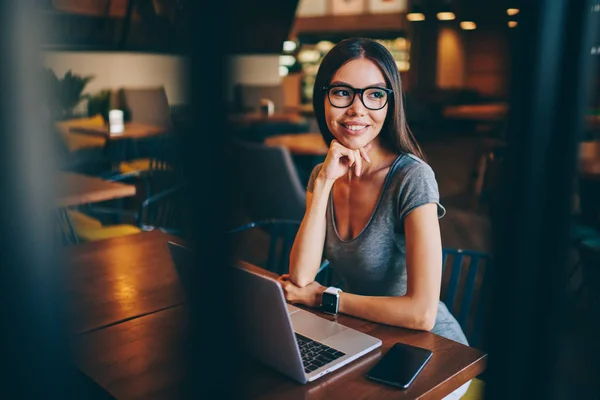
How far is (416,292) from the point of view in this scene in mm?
1345

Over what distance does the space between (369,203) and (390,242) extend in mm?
124

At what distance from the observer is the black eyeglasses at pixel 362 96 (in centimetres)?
147

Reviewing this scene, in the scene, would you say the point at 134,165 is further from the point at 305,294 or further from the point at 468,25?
the point at 468,25

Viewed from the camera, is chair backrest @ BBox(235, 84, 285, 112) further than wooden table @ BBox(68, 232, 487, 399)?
Yes

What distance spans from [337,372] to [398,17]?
38.7ft

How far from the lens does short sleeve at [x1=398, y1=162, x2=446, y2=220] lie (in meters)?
1.43

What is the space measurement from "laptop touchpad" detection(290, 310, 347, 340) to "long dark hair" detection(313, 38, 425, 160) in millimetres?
537

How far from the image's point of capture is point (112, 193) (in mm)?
2818

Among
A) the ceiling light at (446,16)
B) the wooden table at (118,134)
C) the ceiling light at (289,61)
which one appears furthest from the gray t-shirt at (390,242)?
the ceiling light at (289,61)

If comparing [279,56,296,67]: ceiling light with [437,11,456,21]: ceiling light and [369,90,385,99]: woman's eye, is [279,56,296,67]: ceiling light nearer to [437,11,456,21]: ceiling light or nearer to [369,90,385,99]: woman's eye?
[437,11,456,21]: ceiling light

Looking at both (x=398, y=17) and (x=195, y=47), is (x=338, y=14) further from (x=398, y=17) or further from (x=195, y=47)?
(x=195, y=47)

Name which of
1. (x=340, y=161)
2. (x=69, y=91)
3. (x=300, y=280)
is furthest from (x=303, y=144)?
(x=300, y=280)

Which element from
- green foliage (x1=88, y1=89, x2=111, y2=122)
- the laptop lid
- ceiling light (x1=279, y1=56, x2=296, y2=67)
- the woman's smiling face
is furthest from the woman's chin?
ceiling light (x1=279, y1=56, x2=296, y2=67)

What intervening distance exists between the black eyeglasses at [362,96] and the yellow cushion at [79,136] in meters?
4.32
